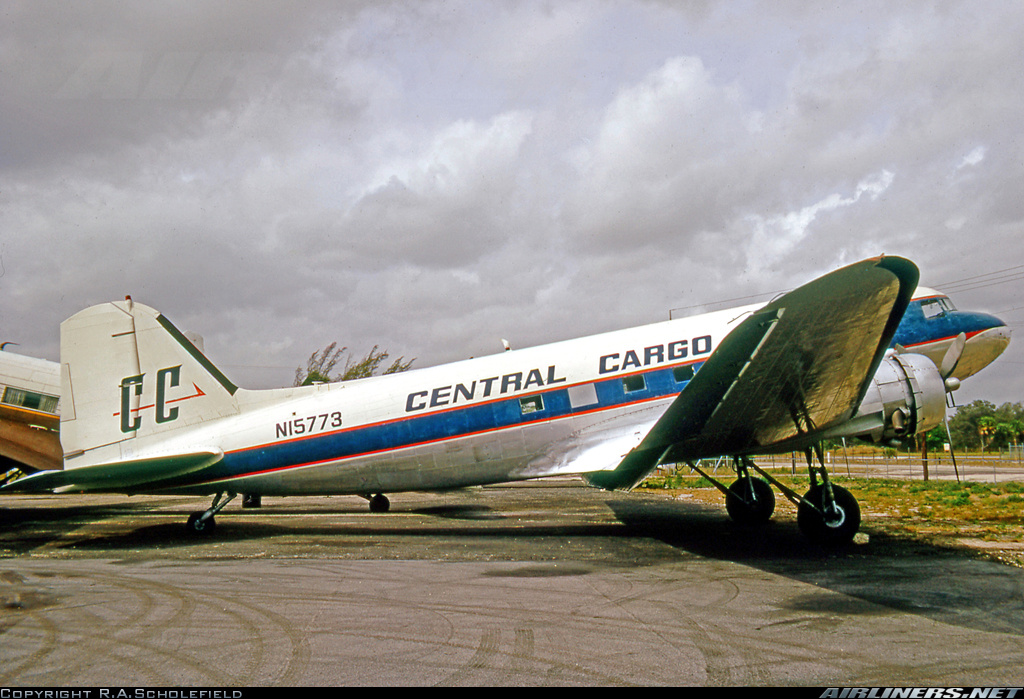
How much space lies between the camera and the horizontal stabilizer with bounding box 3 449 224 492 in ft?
35.3

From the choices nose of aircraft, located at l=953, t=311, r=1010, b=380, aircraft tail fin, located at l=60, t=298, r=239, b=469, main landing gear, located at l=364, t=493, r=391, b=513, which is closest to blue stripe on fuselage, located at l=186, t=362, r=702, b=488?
aircraft tail fin, located at l=60, t=298, r=239, b=469

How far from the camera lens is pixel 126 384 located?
11.4 meters

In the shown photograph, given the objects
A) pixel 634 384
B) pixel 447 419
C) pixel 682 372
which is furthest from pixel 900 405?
pixel 447 419

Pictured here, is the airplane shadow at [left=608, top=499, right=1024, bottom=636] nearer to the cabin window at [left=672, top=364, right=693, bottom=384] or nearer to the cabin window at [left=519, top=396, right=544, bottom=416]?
the cabin window at [left=672, top=364, right=693, bottom=384]

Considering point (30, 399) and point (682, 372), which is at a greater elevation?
point (30, 399)

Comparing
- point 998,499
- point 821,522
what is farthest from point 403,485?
point 998,499

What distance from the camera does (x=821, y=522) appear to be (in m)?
9.59

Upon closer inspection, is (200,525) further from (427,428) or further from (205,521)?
(427,428)

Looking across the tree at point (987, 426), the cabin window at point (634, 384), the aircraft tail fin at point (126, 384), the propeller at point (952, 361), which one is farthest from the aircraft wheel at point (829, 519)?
the tree at point (987, 426)

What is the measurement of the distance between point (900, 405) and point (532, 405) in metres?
5.66

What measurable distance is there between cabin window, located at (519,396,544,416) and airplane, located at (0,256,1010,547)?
0.08ft

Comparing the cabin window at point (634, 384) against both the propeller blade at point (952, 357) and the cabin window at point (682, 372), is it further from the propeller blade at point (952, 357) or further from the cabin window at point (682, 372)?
the propeller blade at point (952, 357)

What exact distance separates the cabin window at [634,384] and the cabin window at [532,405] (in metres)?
1.45

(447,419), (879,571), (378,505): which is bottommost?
(879,571)
